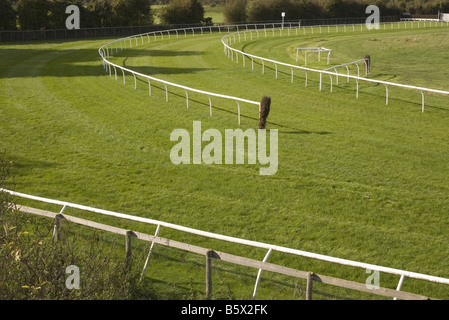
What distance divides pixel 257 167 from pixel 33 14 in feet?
136

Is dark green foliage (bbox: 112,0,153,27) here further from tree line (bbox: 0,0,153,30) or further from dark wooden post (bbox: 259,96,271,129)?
dark wooden post (bbox: 259,96,271,129)

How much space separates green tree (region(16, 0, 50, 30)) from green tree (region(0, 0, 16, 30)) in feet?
2.61

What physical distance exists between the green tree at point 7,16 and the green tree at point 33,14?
2.61ft

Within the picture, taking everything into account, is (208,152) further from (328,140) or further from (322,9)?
(322,9)

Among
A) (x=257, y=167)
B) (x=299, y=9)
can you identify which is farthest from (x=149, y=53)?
(x=299, y=9)

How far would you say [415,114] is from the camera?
18094 mm

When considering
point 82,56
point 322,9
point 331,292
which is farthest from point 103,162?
point 322,9

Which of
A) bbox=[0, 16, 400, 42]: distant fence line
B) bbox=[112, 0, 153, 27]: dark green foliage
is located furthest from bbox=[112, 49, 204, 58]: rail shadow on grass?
bbox=[112, 0, 153, 27]: dark green foliage

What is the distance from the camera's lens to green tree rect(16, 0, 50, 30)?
49250 mm

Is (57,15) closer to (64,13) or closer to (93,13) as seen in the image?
(64,13)

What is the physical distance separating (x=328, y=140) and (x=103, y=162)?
6.00 m

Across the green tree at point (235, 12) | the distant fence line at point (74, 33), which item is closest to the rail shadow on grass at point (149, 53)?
the distant fence line at point (74, 33)

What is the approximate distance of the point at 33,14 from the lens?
162 ft

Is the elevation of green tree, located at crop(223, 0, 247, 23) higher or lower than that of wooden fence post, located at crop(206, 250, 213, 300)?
higher
